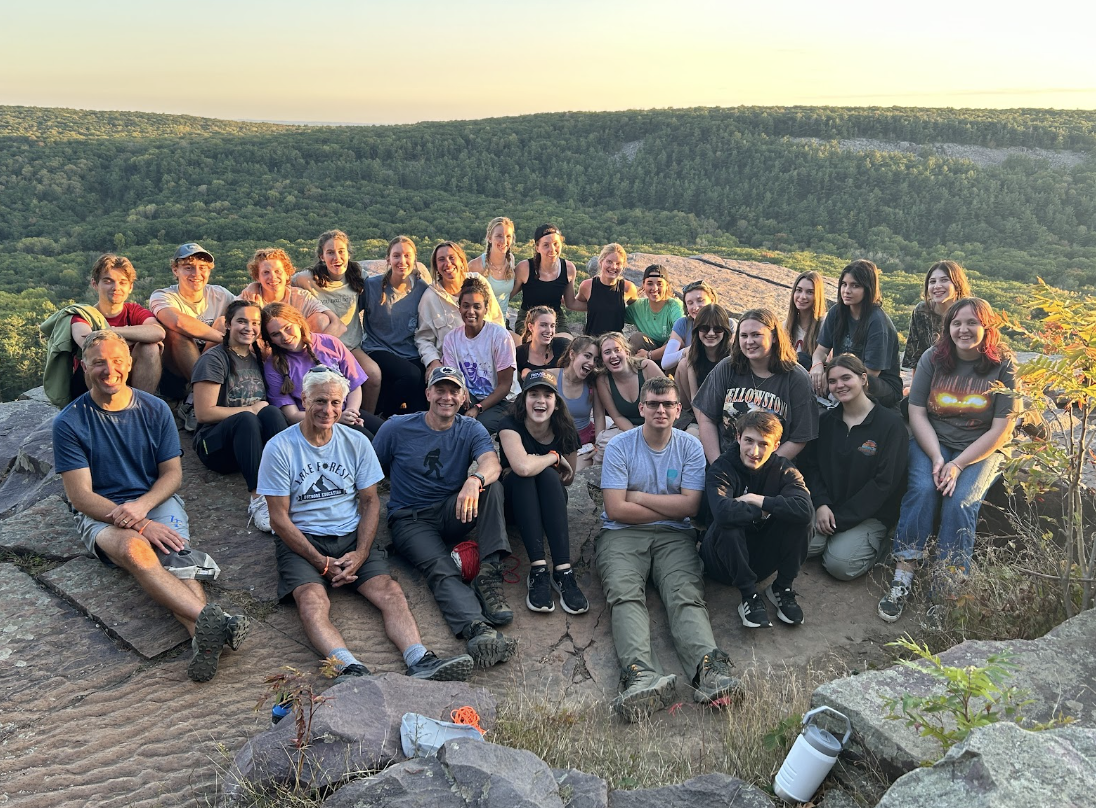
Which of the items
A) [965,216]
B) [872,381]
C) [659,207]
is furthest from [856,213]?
[872,381]

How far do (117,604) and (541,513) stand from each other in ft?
8.24

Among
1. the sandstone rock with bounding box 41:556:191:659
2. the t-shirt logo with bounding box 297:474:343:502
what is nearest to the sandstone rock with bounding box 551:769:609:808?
the t-shirt logo with bounding box 297:474:343:502

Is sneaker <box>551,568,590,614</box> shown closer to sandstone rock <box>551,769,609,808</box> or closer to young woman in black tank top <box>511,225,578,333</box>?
sandstone rock <box>551,769,609,808</box>

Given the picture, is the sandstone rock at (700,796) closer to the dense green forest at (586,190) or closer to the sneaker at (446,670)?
the sneaker at (446,670)

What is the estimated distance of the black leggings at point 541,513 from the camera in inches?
181

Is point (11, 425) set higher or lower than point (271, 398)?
lower

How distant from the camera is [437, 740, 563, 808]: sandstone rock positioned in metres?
2.58

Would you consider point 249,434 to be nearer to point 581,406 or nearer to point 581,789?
point 581,406

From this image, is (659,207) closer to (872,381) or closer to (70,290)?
(70,290)

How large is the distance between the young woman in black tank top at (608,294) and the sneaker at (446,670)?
12.8 feet

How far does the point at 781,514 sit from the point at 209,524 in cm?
380

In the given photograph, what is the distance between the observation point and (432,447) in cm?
470

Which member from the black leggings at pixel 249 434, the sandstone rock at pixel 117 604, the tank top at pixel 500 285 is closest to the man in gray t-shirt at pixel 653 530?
the black leggings at pixel 249 434

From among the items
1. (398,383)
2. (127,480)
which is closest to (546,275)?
(398,383)
